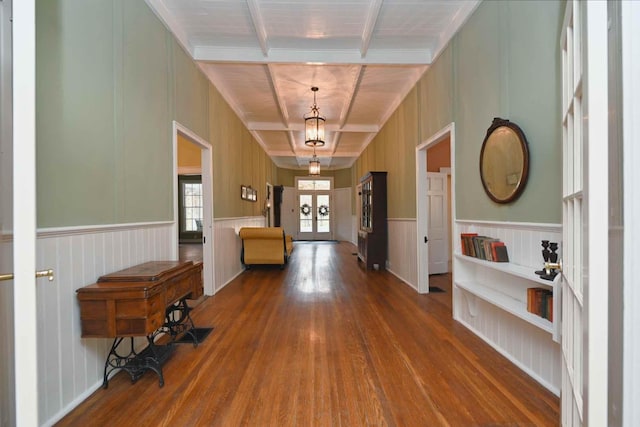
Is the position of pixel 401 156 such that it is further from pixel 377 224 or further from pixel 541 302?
pixel 541 302

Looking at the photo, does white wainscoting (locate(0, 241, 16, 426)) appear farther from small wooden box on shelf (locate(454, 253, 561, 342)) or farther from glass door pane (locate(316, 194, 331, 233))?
glass door pane (locate(316, 194, 331, 233))

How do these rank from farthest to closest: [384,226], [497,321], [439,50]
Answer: [384,226], [439,50], [497,321]

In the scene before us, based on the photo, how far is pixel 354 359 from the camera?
234cm

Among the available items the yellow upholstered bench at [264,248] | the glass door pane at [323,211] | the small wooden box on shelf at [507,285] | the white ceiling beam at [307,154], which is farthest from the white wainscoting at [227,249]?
the glass door pane at [323,211]

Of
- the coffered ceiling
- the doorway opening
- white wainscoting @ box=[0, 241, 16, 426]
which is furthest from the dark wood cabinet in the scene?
the doorway opening

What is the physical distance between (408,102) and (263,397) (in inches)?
175

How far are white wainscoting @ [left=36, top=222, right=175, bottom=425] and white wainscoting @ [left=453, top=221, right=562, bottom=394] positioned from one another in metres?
3.01

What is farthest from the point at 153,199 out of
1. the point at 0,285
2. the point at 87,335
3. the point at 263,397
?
the point at 263,397

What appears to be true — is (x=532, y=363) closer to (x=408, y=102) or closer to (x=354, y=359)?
(x=354, y=359)

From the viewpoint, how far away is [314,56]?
3684 millimetres

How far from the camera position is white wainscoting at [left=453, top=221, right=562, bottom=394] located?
196cm

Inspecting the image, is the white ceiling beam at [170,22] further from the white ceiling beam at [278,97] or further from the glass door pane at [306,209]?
the glass door pane at [306,209]

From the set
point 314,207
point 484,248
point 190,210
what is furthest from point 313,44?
point 314,207

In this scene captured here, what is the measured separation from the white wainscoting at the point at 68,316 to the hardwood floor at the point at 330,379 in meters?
0.12
